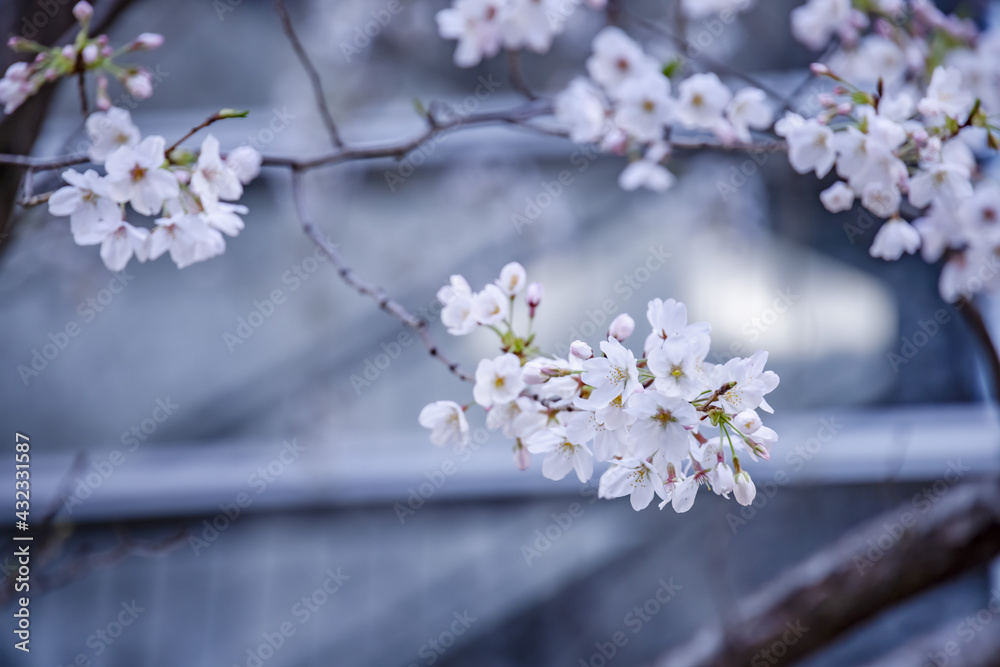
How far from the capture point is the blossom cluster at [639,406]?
0.50 metres

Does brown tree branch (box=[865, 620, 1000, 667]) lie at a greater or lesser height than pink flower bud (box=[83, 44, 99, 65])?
lesser

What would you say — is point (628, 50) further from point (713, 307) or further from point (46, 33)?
point (713, 307)

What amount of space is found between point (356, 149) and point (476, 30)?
1.27 feet

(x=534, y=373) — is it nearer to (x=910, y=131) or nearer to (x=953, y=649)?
(x=910, y=131)

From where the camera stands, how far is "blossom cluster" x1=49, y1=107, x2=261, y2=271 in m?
0.59

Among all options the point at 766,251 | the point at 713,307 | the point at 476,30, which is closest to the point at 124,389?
the point at 476,30

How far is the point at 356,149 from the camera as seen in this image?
Result: 810 millimetres

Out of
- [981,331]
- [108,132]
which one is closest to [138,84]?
[108,132]

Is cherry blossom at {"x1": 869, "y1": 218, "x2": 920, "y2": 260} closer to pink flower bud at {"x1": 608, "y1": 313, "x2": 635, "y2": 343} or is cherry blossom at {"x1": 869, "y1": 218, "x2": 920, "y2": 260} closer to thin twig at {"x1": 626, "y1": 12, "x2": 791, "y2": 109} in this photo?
thin twig at {"x1": 626, "y1": 12, "x2": 791, "y2": 109}

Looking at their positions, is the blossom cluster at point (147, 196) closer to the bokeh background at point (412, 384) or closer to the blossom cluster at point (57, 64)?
the blossom cluster at point (57, 64)

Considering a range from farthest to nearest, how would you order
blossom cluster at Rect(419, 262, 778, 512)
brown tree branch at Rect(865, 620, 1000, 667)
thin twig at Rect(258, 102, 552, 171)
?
brown tree branch at Rect(865, 620, 1000, 667) → thin twig at Rect(258, 102, 552, 171) → blossom cluster at Rect(419, 262, 778, 512)

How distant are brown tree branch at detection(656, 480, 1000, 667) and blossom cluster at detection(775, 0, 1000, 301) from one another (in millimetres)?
427

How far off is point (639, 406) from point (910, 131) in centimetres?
50

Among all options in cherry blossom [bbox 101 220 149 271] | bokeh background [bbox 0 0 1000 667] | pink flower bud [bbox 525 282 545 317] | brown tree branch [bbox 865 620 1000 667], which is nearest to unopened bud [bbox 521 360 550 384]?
pink flower bud [bbox 525 282 545 317]
